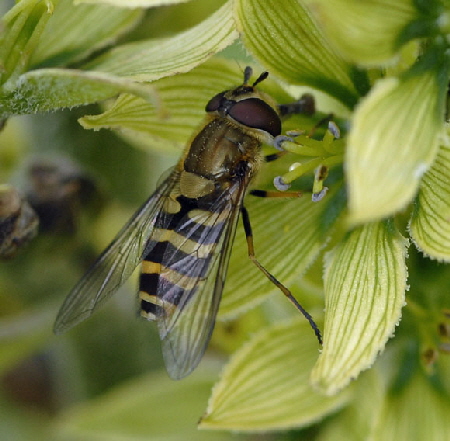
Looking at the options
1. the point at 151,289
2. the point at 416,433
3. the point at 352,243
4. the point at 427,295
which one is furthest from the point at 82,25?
the point at 416,433

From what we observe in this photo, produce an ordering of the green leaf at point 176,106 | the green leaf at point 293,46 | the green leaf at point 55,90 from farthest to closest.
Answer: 1. the green leaf at point 176,106
2. the green leaf at point 293,46
3. the green leaf at point 55,90

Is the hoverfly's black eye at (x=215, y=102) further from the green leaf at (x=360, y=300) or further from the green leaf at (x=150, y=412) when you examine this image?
the green leaf at (x=150, y=412)

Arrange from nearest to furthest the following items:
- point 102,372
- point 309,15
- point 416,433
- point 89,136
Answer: point 309,15 → point 416,433 → point 89,136 → point 102,372

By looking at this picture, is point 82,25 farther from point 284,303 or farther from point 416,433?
point 416,433

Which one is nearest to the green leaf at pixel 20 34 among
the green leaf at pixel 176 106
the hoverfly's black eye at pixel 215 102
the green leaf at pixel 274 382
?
the green leaf at pixel 176 106

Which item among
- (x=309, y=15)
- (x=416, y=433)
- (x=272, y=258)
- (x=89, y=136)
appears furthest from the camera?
(x=89, y=136)

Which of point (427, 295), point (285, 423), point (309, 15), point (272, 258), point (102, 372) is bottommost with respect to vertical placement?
point (102, 372)

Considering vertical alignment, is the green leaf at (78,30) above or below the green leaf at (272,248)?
above
